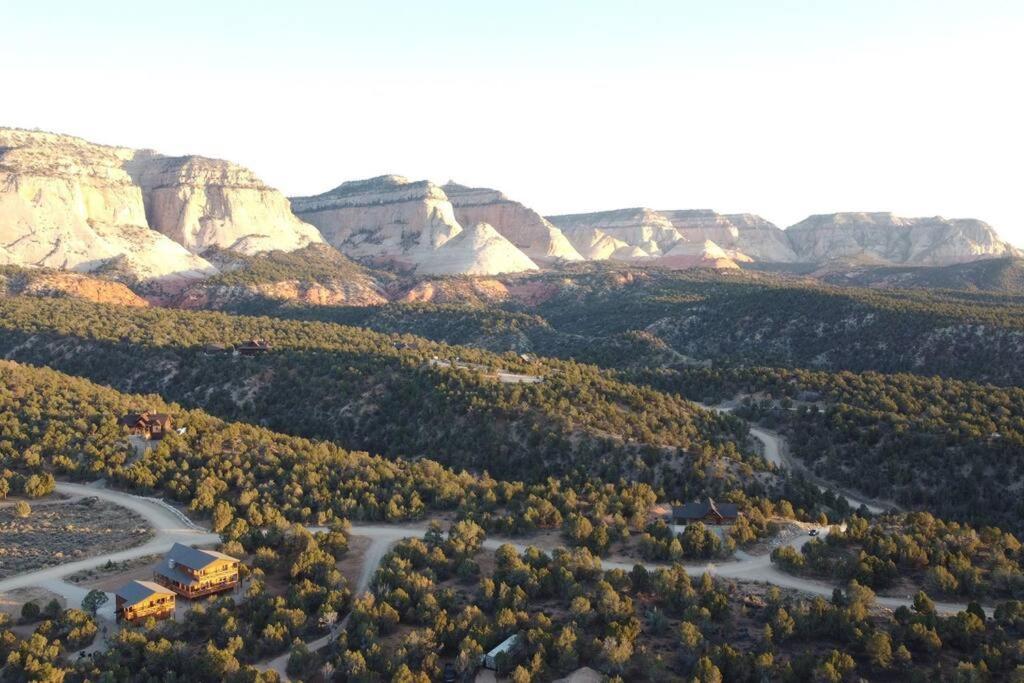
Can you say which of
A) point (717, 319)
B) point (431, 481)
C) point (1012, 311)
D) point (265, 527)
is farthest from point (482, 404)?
point (1012, 311)

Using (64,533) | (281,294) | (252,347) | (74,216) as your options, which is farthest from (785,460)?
(74,216)

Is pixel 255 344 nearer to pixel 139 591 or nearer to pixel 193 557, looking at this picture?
pixel 193 557

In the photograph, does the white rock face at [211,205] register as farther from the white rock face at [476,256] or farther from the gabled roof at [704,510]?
the gabled roof at [704,510]

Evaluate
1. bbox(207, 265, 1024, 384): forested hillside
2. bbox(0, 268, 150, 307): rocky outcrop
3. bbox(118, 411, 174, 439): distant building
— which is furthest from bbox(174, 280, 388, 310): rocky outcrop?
bbox(118, 411, 174, 439): distant building

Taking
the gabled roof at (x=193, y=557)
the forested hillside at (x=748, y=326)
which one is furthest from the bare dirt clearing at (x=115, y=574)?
the forested hillside at (x=748, y=326)

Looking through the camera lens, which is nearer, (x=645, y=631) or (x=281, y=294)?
(x=645, y=631)

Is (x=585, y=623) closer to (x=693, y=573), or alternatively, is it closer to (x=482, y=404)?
(x=693, y=573)
